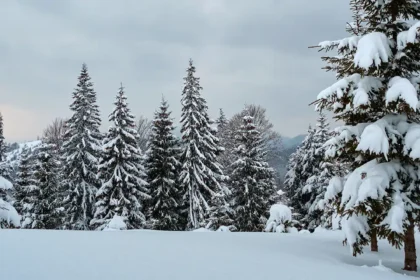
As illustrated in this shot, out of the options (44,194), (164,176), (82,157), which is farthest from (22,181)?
(164,176)

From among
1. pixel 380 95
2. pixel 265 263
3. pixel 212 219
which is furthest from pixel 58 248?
pixel 212 219

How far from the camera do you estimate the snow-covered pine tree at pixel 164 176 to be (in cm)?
2671

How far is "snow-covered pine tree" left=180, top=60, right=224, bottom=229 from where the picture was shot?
89.6ft

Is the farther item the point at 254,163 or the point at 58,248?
the point at 254,163

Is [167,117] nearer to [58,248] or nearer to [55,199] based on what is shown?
[55,199]

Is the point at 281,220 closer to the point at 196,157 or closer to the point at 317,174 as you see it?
the point at 196,157

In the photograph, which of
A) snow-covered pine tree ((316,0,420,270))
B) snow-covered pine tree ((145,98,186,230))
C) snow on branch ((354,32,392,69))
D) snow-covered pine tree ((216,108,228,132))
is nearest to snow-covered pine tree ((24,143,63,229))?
snow-covered pine tree ((145,98,186,230))

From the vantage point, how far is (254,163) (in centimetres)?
2786

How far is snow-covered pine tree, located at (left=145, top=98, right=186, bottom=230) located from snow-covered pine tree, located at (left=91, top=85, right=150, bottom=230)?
1080 millimetres

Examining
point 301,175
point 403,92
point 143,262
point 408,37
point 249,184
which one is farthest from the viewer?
point 301,175

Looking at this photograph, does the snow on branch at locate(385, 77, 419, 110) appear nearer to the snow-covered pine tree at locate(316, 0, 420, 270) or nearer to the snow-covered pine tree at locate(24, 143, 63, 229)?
the snow-covered pine tree at locate(316, 0, 420, 270)

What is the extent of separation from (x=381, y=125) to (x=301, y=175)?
2650 cm

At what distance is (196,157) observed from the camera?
27.6 meters

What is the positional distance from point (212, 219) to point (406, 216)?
19929mm
